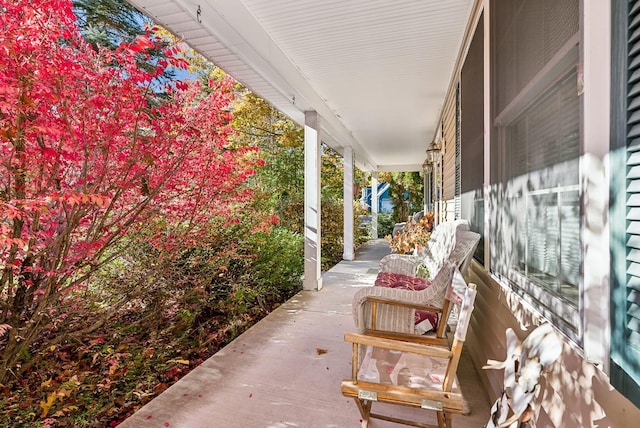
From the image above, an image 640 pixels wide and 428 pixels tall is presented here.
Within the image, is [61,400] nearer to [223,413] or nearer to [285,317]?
[223,413]

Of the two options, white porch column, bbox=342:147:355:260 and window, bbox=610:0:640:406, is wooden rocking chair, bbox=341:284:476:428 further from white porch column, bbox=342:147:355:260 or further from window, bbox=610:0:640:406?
white porch column, bbox=342:147:355:260

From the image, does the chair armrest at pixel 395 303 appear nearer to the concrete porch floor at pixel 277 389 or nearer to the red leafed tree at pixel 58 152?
Result: the concrete porch floor at pixel 277 389

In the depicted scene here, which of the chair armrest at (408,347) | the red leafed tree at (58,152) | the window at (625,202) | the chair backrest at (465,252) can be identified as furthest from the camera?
the chair backrest at (465,252)

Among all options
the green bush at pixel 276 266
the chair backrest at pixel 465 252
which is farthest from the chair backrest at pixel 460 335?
the green bush at pixel 276 266

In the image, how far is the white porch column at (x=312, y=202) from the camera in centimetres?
A: 523

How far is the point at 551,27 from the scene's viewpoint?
1425mm

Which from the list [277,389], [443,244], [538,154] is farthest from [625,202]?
[443,244]

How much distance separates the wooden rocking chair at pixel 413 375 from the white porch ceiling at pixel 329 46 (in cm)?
258

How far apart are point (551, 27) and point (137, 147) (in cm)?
272

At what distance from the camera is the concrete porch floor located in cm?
207

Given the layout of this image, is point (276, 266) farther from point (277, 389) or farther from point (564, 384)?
point (564, 384)

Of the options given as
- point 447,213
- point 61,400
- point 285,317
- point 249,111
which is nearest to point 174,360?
point 61,400

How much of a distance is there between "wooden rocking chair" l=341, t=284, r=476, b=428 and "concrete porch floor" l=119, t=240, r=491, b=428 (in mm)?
418

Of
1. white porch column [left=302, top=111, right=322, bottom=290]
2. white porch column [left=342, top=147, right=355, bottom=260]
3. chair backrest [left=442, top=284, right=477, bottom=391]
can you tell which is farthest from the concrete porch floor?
white porch column [left=342, top=147, right=355, bottom=260]
